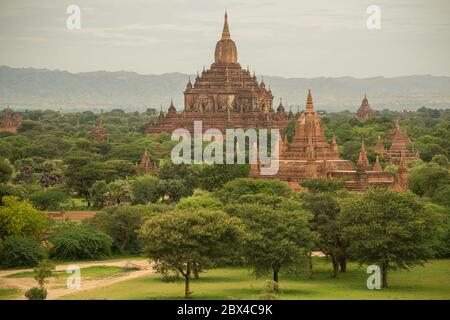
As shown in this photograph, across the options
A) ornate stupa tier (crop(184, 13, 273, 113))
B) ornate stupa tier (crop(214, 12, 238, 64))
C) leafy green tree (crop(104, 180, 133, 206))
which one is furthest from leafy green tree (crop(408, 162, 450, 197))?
ornate stupa tier (crop(214, 12, 238, 64))

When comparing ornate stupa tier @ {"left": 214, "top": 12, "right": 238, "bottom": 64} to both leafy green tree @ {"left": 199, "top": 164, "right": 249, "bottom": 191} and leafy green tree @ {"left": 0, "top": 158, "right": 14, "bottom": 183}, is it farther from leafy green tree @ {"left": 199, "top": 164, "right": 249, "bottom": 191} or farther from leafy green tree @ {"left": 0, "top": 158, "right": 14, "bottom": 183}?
leafy green tree @ {"left": 199, "top": 164, "right": 249, "bottom": 191}

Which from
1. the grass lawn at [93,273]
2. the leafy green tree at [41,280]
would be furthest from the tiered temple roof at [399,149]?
the leafy green tree at [41,280]

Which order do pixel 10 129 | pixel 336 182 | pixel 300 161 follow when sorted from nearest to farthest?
pixel 336 182 < pixel 300 161 < pixel 10 129

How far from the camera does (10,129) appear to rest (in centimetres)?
14412

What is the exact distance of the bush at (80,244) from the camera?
1967 inches

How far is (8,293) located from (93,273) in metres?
5.84

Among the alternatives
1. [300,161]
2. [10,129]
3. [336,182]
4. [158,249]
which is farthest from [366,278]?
[10,129]

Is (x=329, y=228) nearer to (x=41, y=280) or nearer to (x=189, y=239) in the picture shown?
(x=189, y=239)

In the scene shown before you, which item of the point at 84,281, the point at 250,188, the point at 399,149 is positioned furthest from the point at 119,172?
the point at 84,281

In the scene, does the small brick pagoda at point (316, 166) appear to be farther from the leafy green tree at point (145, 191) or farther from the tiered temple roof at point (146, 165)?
the tiered temple roof at point (146, 165)

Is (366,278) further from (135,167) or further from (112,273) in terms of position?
(135,167)

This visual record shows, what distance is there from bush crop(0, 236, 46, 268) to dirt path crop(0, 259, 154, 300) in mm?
786
